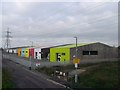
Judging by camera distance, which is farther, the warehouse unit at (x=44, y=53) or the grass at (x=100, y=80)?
the warehouse unit at (x=44, y=53)

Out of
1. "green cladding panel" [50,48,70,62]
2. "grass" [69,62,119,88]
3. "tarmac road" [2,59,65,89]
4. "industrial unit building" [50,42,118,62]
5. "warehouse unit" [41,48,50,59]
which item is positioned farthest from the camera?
"warehouse unit" [41,48,50,59]

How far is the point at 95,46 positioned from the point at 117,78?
123ft

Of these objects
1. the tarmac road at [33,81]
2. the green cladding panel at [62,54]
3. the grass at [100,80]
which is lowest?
the tarmac road at [33,81]

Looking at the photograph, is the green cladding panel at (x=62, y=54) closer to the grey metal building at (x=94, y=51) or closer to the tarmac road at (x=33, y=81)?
the grey metal building at (x=94, y=51)

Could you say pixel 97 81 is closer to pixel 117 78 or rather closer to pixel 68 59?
pixel 117 78

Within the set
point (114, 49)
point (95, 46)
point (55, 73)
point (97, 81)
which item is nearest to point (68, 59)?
point (95, 46)

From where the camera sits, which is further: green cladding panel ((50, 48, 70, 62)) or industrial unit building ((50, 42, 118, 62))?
green cladding panel ((50, 48, 70, 62))

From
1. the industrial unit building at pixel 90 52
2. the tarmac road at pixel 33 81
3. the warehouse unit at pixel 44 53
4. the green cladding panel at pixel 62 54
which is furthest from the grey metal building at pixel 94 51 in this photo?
the warehouse unit at pixel 44 53

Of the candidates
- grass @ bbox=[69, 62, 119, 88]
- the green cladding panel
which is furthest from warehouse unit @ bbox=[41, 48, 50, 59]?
grass @ bbox=[69, 62, 119, 88]

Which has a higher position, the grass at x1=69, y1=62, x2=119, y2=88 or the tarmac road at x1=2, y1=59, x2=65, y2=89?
the grass at x1=69, y1=62, x2=119, y2=88

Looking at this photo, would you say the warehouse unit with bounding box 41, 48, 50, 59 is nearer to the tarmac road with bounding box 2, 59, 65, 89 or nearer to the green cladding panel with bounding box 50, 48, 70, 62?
the green cladding panel with bounding box 50, 48, 70, 62

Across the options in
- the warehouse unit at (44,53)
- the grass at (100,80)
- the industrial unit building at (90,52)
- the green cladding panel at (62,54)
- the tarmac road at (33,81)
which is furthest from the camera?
the warehouse unit at (44,53)

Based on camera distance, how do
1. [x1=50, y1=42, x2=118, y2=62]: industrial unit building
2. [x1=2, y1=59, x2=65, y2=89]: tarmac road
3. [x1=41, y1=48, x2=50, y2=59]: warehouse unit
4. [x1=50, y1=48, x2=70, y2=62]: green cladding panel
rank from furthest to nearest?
1. [x1=41, y1=48, x2=50, y2=59]: warehouse unit
2. [x1=50, y1=48, x2=70, y2=62]: green cladding panel
3. [x1=50, y1=42, x2=118, y2=62]: industrial unit building
4. [x1=2, y1=59, x2=65, y2=89]: tarmac road

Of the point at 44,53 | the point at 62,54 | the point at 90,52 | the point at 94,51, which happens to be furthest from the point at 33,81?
the point at 44,53
